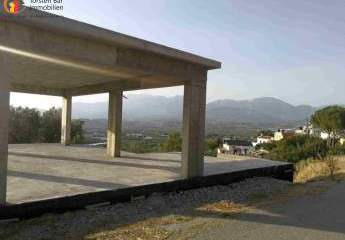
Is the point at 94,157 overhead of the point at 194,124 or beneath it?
beneath

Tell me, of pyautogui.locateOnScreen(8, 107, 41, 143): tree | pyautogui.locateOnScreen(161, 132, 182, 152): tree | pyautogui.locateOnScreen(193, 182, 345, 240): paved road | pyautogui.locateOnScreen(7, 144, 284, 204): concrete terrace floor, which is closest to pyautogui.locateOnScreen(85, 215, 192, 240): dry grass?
pyautogui.locateOnScreen(193, 182, 345, 240): paved road

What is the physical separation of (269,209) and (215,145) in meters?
41.6

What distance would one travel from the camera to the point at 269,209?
314 inches

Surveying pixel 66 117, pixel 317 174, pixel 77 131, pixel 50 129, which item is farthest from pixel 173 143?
pixel 317 174

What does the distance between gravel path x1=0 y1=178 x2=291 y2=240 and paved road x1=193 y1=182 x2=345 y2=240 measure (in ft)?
1.79

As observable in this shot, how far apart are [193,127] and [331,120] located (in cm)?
3777

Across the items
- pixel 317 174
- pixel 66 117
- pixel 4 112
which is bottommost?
pixel 317 174

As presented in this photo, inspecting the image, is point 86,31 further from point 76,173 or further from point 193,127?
point 76,173

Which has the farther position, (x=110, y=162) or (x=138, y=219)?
(x=110, y=162)

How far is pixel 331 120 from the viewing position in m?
44.0

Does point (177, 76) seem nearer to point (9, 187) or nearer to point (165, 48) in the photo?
point (165, 48)

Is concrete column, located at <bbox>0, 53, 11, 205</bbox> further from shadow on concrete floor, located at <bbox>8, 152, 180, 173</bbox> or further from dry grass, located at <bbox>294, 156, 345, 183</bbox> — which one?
dry grass, located at <bbox>294, 156, 345, 183</bbox>

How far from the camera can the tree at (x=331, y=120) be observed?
143ft

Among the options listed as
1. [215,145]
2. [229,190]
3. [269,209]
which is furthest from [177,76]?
[215,145]
